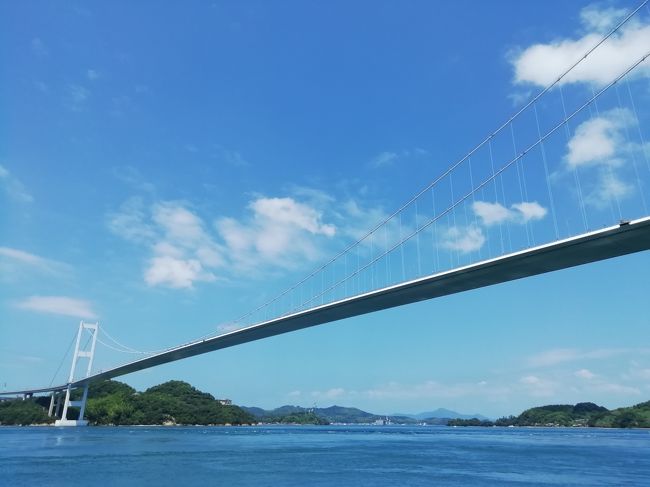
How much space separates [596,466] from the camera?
59.7 feet

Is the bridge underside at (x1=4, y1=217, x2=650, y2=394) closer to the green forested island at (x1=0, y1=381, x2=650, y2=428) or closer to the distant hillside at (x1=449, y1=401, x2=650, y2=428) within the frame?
the green forested island at (x1=0, y1=381, x2=650, y2=428)

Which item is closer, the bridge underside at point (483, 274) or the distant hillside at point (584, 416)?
the bridge underside at point (483, 274)

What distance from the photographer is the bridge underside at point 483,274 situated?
42.5 feet

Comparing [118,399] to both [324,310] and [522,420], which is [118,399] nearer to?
[324,310]

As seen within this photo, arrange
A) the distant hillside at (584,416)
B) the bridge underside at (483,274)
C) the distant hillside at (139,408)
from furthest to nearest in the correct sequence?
the distant hillside at (584,416), the distant hillside at (139,408), the bridge underside at (483,274)

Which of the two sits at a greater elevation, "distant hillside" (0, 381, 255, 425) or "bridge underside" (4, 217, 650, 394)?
"bridge underside" (4, 217, 650, 394)

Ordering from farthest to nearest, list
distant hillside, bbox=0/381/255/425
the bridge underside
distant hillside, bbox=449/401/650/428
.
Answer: distant hillside, bbox=449/401/650/428
distant hillside, bbox=0/381/255/425
the bridge underside

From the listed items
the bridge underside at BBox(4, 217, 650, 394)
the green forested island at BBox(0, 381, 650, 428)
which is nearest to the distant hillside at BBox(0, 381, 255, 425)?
the green forested island at BBox(0, 381, 650, 428)

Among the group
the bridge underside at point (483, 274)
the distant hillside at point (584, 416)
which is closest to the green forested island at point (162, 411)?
the distant hillside at point (584, 416)

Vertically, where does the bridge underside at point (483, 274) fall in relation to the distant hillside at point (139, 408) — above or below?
above

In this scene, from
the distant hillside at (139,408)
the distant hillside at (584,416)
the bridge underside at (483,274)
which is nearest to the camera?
the bridge underside at (483,274)

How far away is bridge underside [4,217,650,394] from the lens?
510 inches

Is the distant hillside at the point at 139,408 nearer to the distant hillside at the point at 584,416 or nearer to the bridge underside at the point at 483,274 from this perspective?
the bridge underside at the point at 483,274

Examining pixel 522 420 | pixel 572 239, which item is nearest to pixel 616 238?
pixel 572 239
